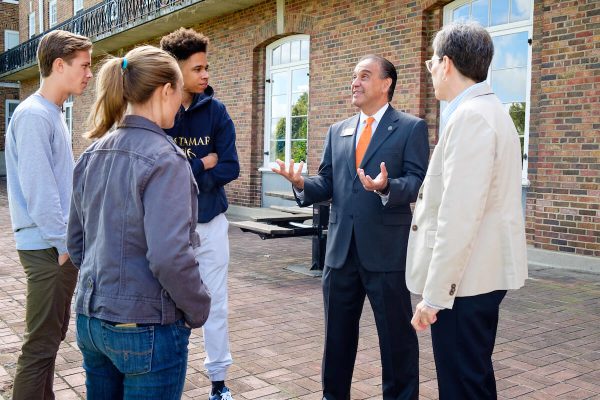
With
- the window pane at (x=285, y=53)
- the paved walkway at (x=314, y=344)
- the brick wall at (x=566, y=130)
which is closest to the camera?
the paved walkway at (x=314, y=344)

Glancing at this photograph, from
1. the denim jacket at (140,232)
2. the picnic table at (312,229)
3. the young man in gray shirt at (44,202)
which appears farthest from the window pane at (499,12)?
the denim jacket at (140,232)

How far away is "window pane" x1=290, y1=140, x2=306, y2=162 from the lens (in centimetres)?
1203

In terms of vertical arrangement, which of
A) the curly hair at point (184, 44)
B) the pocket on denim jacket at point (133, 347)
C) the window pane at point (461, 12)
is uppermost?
the window pane at point (461, 12)

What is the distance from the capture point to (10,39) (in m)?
32.0

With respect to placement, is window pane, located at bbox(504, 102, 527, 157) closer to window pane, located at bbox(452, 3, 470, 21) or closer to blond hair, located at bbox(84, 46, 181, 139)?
window pane, located at bbox(452, 3, 470, 21)

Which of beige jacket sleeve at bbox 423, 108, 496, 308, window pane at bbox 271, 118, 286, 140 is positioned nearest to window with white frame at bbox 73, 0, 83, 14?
window pane at bbox 271, 118, 286, 140

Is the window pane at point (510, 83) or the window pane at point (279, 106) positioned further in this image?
the window pane at point (279, 106)

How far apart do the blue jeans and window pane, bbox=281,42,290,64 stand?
1086cm

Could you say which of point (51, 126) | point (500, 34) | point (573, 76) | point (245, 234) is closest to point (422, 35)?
point (500, 34)

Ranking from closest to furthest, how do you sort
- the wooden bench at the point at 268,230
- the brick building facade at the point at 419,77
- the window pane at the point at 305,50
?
the wooden bench at the point at 268,230, the brick building facade at the point at 419,77, the window pane at the point at 305,50

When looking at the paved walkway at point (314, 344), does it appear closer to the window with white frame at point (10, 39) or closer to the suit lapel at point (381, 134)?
the suit lapel at point (381, 134)

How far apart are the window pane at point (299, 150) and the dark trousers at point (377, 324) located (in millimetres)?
8859

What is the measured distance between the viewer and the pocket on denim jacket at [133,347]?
1.88 m

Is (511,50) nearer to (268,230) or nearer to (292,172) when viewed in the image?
(268,230)
